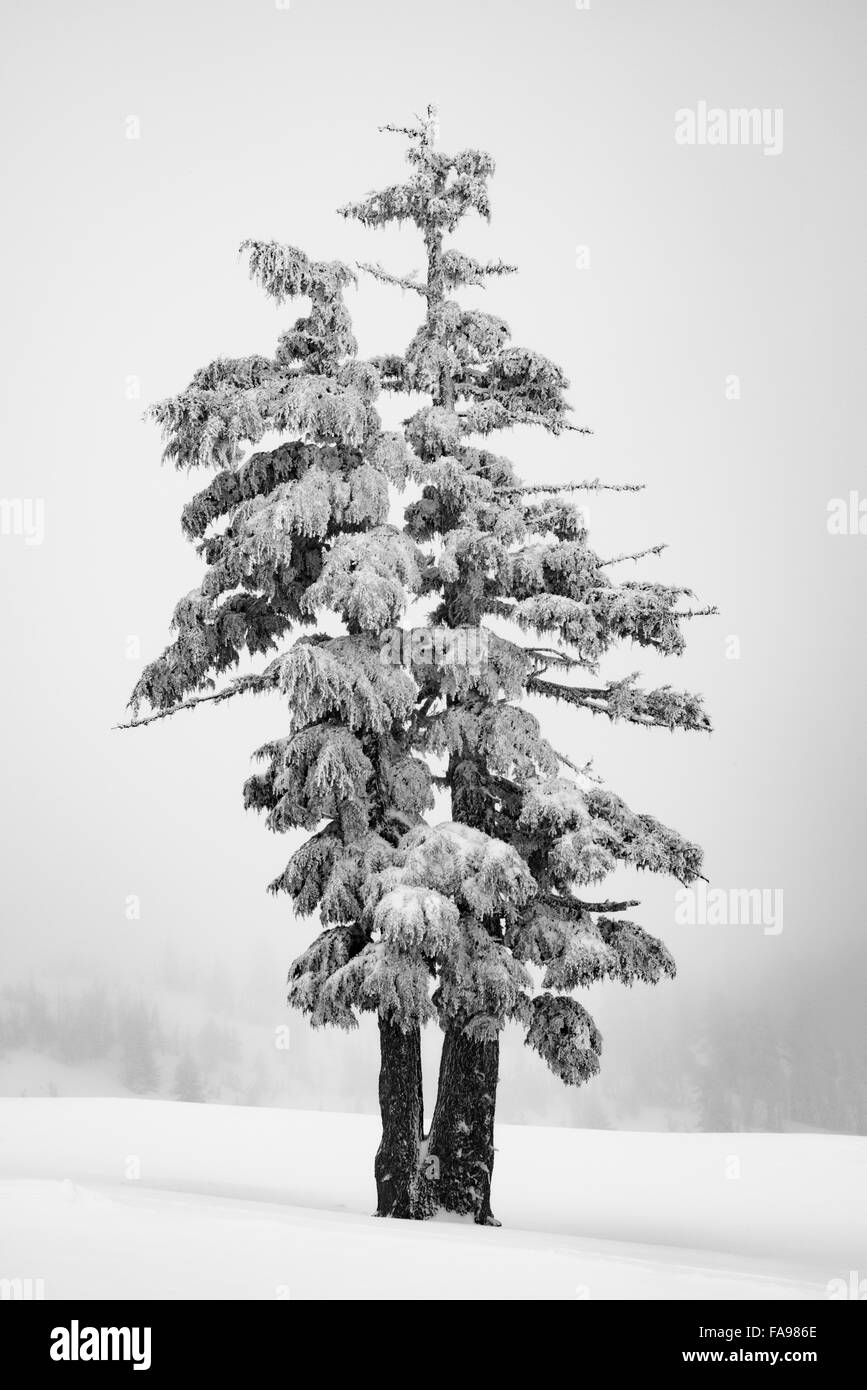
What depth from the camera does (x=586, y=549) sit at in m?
17.8

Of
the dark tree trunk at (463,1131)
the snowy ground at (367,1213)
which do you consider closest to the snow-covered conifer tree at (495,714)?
the dark tree trunk at (463,1131)

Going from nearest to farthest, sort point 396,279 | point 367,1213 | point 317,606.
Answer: point 317,606 → point 396,279 → point 367,1213

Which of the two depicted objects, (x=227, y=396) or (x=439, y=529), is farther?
(x=439, y=529)

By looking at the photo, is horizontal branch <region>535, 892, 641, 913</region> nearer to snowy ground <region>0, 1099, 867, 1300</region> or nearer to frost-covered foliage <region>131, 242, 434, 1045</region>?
frost-covered foliage <region>131, 242, 434, 1045</region>

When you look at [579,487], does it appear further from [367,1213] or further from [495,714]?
[367,1213]

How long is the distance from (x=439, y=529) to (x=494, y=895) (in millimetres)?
5290

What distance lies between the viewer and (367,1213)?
18766mm

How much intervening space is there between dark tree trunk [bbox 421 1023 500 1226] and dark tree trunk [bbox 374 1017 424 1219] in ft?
0.80

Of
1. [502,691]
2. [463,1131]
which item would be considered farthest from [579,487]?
[463,1131]

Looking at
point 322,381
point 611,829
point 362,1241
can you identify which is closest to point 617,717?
point 611,829

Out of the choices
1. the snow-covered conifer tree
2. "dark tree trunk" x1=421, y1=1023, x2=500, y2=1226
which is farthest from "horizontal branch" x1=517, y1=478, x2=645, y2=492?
"dark tree trunk" x1=421, y1=1023, x2=500, y2=1226

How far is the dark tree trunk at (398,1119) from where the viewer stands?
16.9 metres

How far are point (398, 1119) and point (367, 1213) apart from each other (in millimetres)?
2580
